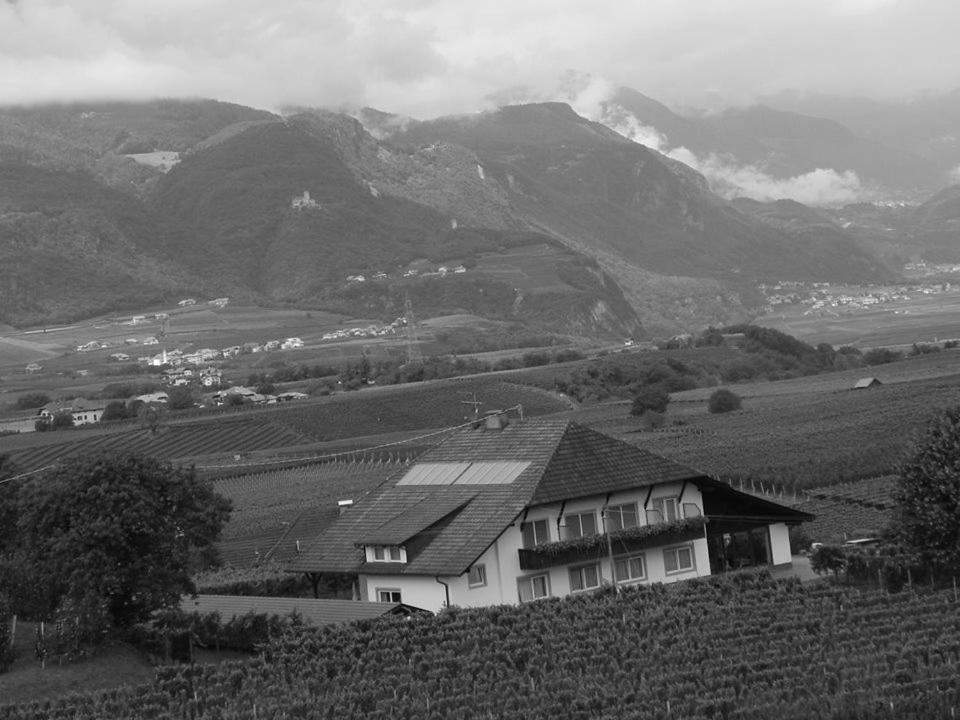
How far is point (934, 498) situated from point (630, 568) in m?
7.10

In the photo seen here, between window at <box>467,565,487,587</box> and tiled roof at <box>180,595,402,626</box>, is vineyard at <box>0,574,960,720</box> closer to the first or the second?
tiled roof at <box>180,595,402,626</box>

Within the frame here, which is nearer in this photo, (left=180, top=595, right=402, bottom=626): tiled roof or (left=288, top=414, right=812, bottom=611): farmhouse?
(left=180, top=595, right=402, bottom=626): tiled roof

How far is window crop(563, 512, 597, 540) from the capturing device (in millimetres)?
36469

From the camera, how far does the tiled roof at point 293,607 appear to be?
32781 millimetres

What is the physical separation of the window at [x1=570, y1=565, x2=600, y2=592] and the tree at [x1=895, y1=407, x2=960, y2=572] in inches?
266

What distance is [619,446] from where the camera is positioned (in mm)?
38969

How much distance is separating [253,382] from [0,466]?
287 ft

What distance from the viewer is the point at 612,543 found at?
36188mm

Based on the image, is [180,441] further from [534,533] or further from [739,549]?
→ [534,533]

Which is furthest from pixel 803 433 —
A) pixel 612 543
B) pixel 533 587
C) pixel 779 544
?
pixel 533 587

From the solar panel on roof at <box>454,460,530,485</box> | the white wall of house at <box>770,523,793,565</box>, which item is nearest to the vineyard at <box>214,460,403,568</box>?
the solar panel on roof at <box>454,460,530,485</box>

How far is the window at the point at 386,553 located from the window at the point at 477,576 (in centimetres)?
183

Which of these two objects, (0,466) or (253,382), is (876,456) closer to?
(0,466)

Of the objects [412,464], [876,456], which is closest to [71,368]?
[876,456]
